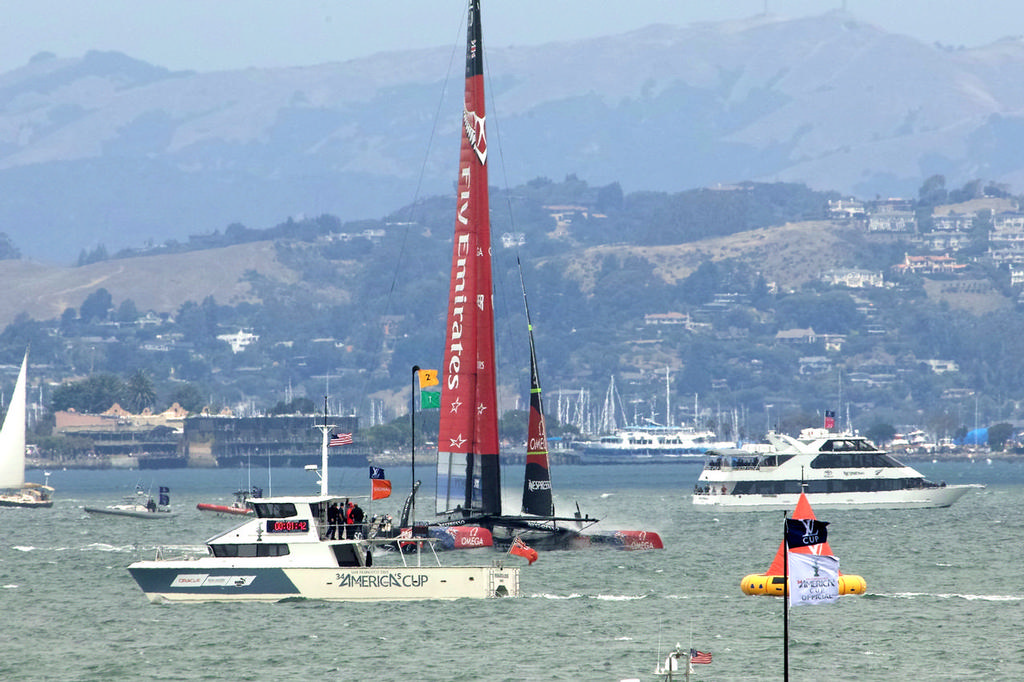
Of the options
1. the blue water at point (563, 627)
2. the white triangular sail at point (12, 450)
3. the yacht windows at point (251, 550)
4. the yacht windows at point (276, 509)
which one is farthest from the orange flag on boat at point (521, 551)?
the white triangular sail at point (12, 450)

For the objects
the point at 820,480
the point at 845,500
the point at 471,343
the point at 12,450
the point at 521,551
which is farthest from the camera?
the point at 12,450

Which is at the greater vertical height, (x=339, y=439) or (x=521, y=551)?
(x=339, y=439)

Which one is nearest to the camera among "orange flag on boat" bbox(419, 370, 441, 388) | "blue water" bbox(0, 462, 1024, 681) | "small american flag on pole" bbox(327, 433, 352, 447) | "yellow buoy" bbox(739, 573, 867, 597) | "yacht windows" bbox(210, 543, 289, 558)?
"blue water" bbox(0, 462, 1024, 681)

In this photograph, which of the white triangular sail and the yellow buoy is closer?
the yellow buoy

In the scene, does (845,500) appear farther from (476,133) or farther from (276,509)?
(276,509)

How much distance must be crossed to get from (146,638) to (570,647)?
12.3 meters

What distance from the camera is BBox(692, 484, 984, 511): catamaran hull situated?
117625 millimetres

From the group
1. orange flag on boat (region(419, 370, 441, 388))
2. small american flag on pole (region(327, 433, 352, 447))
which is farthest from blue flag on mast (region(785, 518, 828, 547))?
orange flag on boat (region(419, 370, 441, 388))

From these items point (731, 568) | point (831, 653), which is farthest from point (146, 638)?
point (731, 568)

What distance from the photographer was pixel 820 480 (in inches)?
4633

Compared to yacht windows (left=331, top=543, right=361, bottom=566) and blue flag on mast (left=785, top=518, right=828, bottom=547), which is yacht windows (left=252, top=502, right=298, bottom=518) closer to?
yacht windows (left=331, top=543, right=361, bottom=566)

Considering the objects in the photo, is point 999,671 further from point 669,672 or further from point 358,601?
point 358,601

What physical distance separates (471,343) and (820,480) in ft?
165

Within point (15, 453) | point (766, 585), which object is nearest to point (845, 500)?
point (15, 453)
